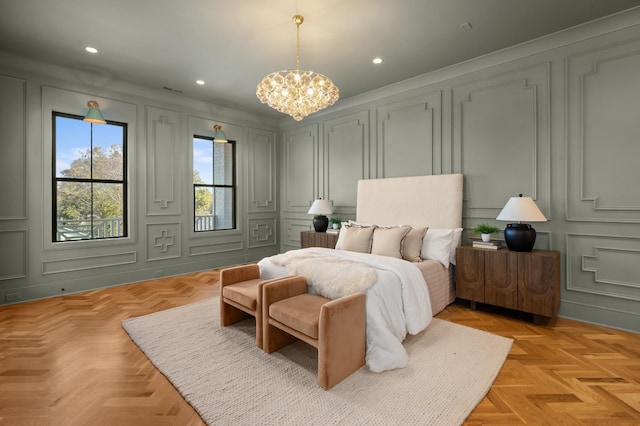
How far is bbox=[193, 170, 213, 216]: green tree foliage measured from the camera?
5.22 meters

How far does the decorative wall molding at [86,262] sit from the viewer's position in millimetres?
3777

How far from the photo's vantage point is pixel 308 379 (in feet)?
6.53

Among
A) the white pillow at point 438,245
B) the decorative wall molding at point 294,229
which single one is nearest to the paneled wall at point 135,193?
the decorative wall molding at point 294,229

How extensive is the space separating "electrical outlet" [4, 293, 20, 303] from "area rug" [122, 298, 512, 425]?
1.99m

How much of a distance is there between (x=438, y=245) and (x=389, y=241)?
1.89ft

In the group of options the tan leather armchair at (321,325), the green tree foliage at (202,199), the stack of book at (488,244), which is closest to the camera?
the tan leather armchair at (321,325)

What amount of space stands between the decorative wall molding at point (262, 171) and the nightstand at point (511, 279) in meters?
3.81

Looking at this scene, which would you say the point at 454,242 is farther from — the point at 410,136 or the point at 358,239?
the point at 410,136

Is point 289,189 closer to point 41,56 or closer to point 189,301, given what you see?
point 189,301

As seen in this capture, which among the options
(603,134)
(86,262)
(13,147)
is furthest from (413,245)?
(13,147)

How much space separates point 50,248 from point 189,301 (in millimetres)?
1918

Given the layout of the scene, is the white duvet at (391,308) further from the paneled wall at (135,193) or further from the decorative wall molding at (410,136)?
the paneled wall at (135,193)

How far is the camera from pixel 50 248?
3764 mm

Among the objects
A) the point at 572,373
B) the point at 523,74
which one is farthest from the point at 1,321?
the point at 523,74
